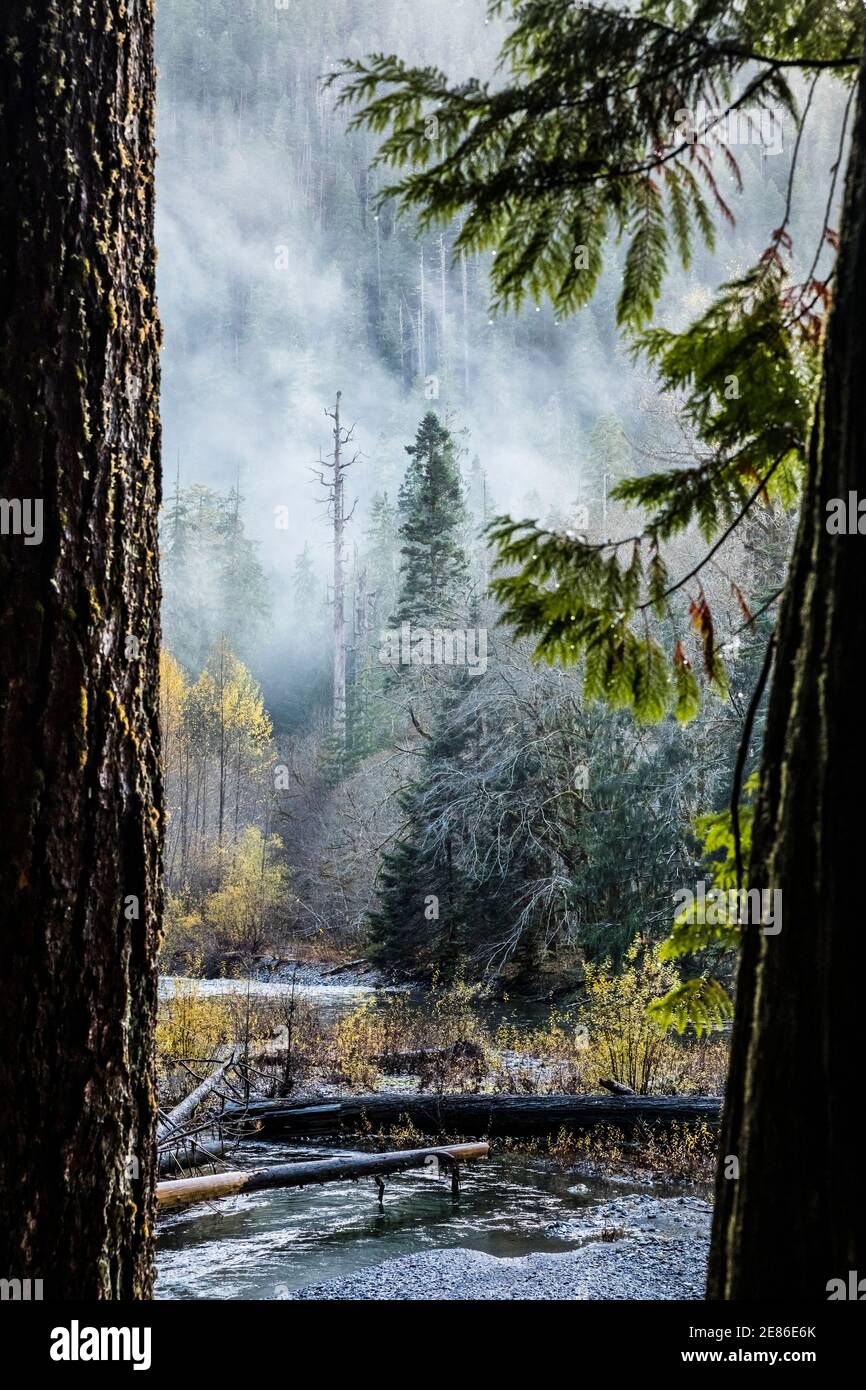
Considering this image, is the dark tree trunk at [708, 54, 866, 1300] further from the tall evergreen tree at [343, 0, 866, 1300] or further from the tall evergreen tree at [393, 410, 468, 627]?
the tall evergreen tree at [393, 410, 468, 627]

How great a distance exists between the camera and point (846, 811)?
116cm

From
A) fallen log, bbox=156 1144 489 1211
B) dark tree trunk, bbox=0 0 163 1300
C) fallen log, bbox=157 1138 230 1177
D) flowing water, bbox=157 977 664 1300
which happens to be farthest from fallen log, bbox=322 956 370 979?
dark tree trunk, bbox=0 0 163 1300

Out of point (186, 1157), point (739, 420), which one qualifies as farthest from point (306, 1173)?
point (739, 420)

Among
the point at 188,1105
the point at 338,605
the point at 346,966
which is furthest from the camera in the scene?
the point at 338,605

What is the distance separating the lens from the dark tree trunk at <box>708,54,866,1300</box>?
114cm

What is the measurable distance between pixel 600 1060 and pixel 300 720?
38454mm

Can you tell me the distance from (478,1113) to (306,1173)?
2.47 m

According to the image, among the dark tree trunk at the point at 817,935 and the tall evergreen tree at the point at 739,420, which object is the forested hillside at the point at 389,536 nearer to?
the tall evergreen tree at the point at 739,420

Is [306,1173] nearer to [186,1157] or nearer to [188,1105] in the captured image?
[186,1157]

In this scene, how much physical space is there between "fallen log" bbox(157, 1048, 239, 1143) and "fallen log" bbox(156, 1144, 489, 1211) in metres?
0.46

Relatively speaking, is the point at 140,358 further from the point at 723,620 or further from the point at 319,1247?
the point at 723,620

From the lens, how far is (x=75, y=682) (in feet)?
5.75

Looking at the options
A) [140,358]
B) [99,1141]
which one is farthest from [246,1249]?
[140,358]

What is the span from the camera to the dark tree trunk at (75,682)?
1.66m
